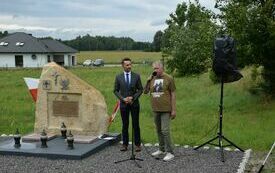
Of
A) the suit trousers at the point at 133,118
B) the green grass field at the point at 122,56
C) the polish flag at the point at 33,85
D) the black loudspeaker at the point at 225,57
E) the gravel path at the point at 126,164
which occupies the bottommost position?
the green grass field at the point at 122,56

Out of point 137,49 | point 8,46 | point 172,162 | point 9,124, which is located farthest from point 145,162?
point 137,49

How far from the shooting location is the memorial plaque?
12188mm

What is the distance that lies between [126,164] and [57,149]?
1.79 m

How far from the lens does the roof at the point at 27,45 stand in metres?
68.6

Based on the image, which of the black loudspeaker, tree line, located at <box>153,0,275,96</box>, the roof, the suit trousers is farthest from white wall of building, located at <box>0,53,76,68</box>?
the black loudspeaker

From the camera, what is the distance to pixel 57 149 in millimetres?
10781

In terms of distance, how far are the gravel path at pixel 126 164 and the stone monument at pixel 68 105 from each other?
1275 mm

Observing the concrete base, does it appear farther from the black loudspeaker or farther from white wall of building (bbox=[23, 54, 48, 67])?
white wall of building (bbox=[23, 54, 48, 67])

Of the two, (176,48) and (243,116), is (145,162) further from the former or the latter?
(176,48)

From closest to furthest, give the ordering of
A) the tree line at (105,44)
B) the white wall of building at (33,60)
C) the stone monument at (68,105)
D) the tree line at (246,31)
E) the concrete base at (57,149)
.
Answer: the concrete base at (57,149) < the stone monument at (68,105) < the tree line at (246,31) < the white wall of building at (33,60) < the tree line at (105,44)

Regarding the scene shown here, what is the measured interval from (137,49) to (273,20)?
106071 mm

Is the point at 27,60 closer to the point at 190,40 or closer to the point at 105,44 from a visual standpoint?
the point at 190,40

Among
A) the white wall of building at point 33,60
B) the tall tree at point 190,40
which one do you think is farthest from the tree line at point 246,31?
the white wall of building at point 33,60

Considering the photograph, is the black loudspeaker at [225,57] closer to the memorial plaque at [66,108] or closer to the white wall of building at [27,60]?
the memorial plaque at [66,108]
